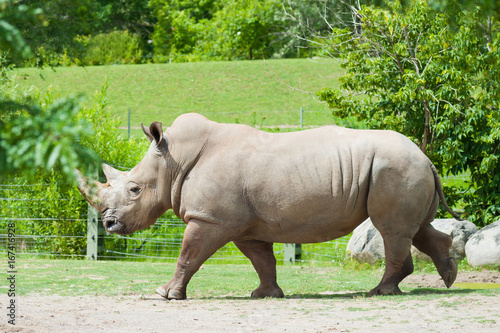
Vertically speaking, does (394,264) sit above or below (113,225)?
below

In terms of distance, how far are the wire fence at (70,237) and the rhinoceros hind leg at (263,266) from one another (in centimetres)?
525

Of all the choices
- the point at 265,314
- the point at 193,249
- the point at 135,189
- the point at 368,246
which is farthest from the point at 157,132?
the point at 368,246

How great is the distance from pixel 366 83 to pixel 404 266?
5.74 meters

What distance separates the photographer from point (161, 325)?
219 inches

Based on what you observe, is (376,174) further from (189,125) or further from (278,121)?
(278,121)

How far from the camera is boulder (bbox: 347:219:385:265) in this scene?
35.2ft

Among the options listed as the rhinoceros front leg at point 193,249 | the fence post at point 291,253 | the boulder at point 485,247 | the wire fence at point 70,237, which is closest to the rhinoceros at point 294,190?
the rhinoceros front leg at point 193,249

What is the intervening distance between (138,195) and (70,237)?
19.9 ft

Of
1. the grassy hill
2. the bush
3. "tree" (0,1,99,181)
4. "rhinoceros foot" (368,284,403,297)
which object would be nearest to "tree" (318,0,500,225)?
the bush

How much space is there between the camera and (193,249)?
717cm

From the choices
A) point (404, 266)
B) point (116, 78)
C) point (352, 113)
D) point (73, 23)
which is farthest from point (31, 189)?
point (116, 78)

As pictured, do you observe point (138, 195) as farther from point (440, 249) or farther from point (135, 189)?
point (440, 249)

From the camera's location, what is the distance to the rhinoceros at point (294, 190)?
23.2ft

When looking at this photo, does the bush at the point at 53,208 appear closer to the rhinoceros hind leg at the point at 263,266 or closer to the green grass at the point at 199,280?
the green grass at the point at 199,280
